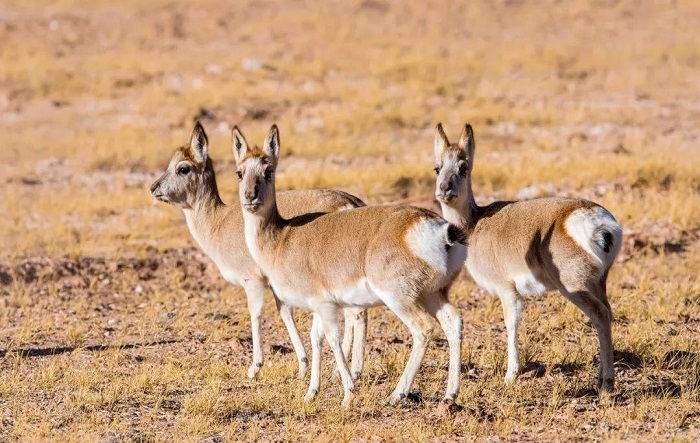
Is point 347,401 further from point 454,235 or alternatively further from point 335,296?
point 454,235

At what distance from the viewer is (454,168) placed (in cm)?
933

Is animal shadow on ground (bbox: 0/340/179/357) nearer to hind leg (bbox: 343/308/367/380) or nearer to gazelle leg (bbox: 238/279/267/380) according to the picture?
gazelle leg (bbox: 238/279/267/380)

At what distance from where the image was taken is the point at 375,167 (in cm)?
1820

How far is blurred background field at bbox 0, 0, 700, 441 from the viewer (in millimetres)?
8086

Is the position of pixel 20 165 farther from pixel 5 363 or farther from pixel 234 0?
pixel 234 0

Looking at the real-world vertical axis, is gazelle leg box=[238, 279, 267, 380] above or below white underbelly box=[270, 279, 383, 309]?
below

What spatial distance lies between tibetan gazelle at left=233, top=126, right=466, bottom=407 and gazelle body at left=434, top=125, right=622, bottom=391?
41 cm

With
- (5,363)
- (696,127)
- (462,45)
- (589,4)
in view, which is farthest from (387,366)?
(589,4)

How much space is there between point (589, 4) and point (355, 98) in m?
13.1

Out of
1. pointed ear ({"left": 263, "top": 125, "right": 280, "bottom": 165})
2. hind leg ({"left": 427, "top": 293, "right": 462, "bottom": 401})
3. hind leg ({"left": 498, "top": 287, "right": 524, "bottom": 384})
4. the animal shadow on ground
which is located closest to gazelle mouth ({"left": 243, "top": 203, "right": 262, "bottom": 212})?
pointed ear ({"left": 263, "top": 125, "right": 280, "bottom": 165})

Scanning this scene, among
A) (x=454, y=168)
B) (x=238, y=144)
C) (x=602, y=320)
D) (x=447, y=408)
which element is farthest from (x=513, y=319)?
(x=238, y=144)

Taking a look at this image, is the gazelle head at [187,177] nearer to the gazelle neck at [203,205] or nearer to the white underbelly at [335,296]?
the gazelle neck at [203,205]

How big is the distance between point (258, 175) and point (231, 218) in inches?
53.1

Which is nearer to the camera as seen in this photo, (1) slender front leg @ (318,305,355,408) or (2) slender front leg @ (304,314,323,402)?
(1) slender front leg @ (318,305,355,408)
